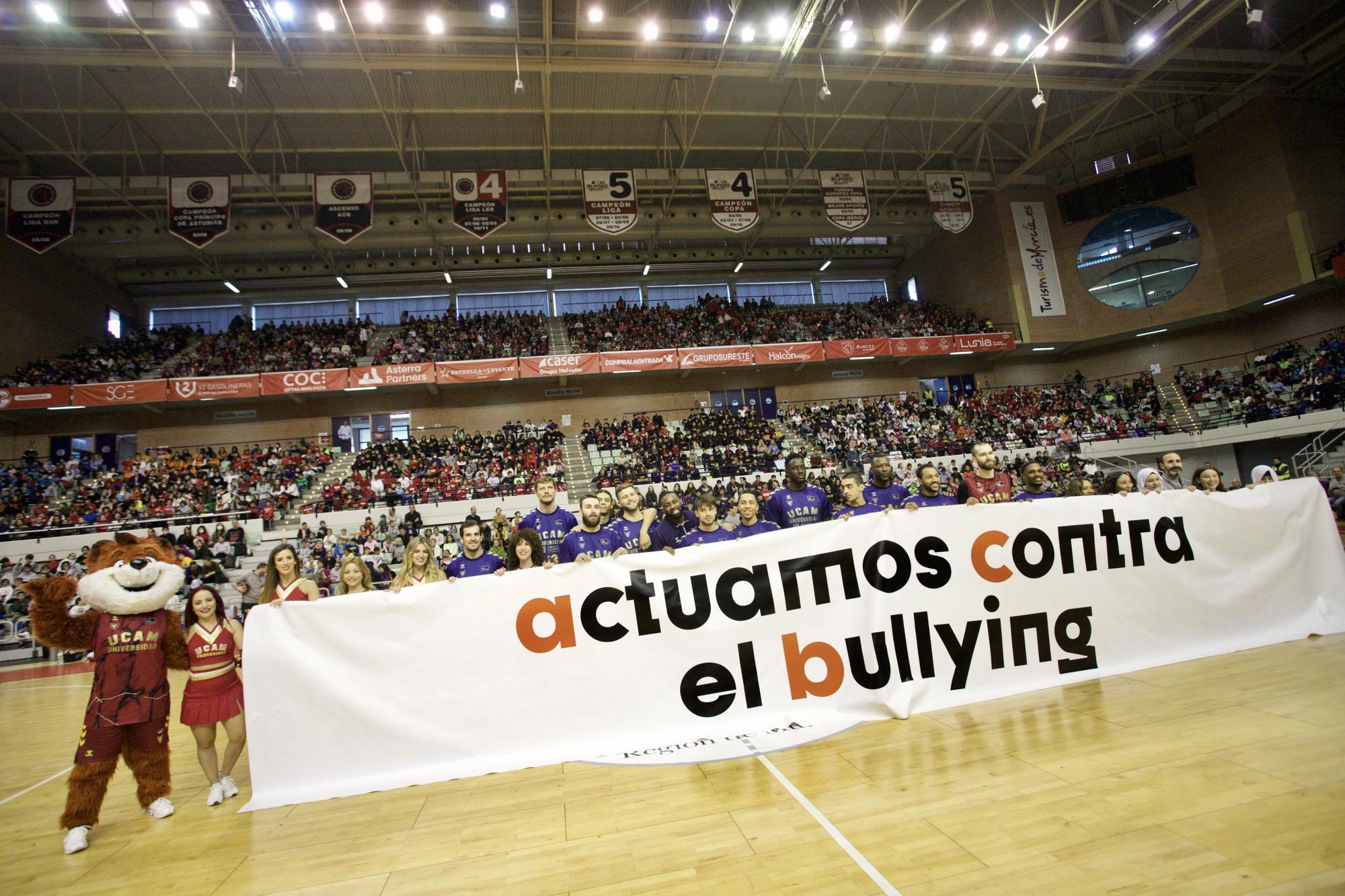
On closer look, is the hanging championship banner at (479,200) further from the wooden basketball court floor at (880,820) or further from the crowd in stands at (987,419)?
the crowd in stands at (987,419)

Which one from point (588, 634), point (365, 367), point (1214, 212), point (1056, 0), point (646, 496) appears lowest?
point (588, 634)

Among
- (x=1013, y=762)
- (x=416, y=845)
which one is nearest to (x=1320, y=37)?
(x=1013, y=762)

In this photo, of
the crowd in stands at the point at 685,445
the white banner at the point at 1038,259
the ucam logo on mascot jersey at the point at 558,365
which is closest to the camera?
the crowd in stands at the point at 685,445

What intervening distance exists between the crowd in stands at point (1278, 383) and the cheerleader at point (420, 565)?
2383 cm

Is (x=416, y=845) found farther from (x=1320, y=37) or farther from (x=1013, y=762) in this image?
(x=1320, y=37)

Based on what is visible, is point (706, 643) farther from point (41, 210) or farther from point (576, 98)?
point (41, 210)

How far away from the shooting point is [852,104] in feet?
65.8

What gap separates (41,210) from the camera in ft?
45.0

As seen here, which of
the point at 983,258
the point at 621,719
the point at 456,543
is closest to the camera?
the point at 621,719

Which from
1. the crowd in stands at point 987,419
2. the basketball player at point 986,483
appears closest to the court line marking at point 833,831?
the basketball player at point 986,483

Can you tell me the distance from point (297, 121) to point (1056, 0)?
66.8 feet

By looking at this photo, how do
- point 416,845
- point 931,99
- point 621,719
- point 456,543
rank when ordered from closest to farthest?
point 416,845 < point 621,719 < point 456,543 < point 931,99

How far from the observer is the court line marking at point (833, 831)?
2445 millimetres

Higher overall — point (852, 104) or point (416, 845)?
point (852, 104)
